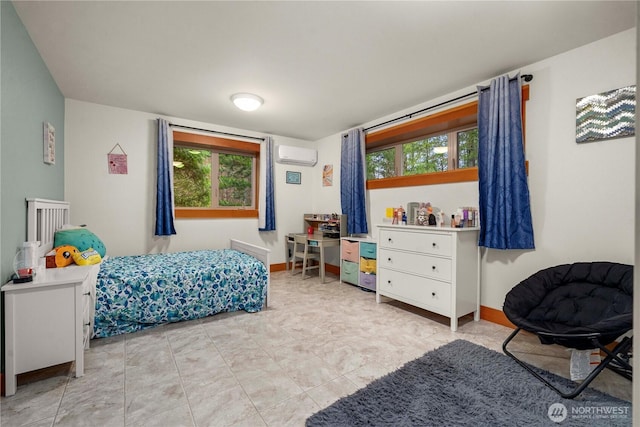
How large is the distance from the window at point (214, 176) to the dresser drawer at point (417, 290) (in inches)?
98.7

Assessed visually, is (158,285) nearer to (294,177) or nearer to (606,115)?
(294,177)

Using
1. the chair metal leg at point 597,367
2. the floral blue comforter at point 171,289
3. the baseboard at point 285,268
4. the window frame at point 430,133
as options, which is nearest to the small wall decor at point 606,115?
the window frame at point 430,133

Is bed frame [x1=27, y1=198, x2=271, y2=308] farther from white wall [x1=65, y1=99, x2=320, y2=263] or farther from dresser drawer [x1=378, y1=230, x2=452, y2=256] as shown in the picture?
dresser drawer [x1=378, y1=230, x2=452, y2=256]

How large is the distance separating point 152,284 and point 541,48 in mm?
3910

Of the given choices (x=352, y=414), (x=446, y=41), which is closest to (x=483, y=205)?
(x=446, y=41)

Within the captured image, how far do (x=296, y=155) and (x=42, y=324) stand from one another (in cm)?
382

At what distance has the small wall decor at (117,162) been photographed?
361cm

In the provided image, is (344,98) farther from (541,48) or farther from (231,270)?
(231,270)

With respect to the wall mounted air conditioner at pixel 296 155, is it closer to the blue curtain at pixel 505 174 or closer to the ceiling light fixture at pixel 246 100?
the ceiling light fixture at pixel 246 100

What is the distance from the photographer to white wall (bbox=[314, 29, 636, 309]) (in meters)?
2.08

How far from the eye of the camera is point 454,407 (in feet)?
5.18

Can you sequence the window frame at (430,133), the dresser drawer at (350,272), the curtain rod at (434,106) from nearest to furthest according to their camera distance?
the curtain rod at (434,106), the window frame at (430,133), the dresser drawer at (350,272)

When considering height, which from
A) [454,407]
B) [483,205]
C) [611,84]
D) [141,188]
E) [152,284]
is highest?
[611,84]

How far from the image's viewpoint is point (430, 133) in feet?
11.7
